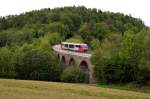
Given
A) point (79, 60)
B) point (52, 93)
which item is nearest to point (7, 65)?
point (79, 60)

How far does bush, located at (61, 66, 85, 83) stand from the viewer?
2480 inches

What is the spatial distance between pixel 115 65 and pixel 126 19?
395ft

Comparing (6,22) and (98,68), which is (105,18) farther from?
(98,68)

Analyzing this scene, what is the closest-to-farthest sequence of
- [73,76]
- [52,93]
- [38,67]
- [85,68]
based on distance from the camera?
[52,93] < [73,76] < [38,67] < [85,68]

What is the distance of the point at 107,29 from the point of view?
130625 millimetres

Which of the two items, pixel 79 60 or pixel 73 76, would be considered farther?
pixel 79 60

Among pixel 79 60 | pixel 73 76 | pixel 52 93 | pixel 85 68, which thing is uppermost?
pixel 79 60

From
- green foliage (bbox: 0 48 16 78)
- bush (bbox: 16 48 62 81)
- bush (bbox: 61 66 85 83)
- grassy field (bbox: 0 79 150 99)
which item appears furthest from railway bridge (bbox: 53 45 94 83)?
grassy field (bbox: 0 79 150 99)

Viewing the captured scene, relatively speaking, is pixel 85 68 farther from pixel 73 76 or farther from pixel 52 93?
pixel 52 93

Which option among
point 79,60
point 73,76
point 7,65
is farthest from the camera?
point 79,60

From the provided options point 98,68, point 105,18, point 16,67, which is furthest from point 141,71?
point 105,18

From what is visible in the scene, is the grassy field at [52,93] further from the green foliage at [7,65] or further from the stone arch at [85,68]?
the stone arch at [85,68]

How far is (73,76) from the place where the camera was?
6391cm

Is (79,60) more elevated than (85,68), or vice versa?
(79,60)
